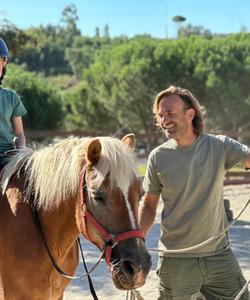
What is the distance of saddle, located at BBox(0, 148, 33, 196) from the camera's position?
3.12 metres

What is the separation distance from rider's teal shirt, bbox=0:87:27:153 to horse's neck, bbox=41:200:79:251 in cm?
81

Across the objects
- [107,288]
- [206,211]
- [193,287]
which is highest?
[206,211]

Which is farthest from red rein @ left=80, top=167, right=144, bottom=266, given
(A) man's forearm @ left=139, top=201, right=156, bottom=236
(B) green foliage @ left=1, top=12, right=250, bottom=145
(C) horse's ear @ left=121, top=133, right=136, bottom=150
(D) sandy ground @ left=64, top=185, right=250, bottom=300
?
(B) green foliage @ left=1, top=12, right=250, bottom=145

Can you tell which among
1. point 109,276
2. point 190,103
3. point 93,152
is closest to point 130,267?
point 93,152

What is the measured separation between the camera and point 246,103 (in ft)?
96.5

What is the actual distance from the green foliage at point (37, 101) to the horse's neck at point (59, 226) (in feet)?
86.9

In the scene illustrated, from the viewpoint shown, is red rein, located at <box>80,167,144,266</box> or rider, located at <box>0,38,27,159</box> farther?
rider, located at <box>0,38,27,159</box>

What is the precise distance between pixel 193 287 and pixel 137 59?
29.8 metres

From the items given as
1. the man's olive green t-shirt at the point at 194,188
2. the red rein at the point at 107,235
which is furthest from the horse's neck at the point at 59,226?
the man's olive green t-shirt at the point at 194,188

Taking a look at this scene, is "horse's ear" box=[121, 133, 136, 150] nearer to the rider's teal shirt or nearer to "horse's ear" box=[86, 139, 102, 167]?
"horse's ear" box=[86, 139, 102, 167]

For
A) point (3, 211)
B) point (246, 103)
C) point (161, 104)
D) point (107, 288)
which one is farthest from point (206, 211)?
point (246, 103)

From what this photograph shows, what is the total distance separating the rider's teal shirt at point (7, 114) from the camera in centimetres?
349

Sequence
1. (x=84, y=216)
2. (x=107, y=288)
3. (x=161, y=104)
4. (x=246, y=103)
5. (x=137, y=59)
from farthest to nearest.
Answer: (x=137, y=59) < (x=246, y=103) < (x=107, y=288) < (x=161, y=104) < (x=84, y=216)

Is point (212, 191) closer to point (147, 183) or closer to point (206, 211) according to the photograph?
point (206, 211)
